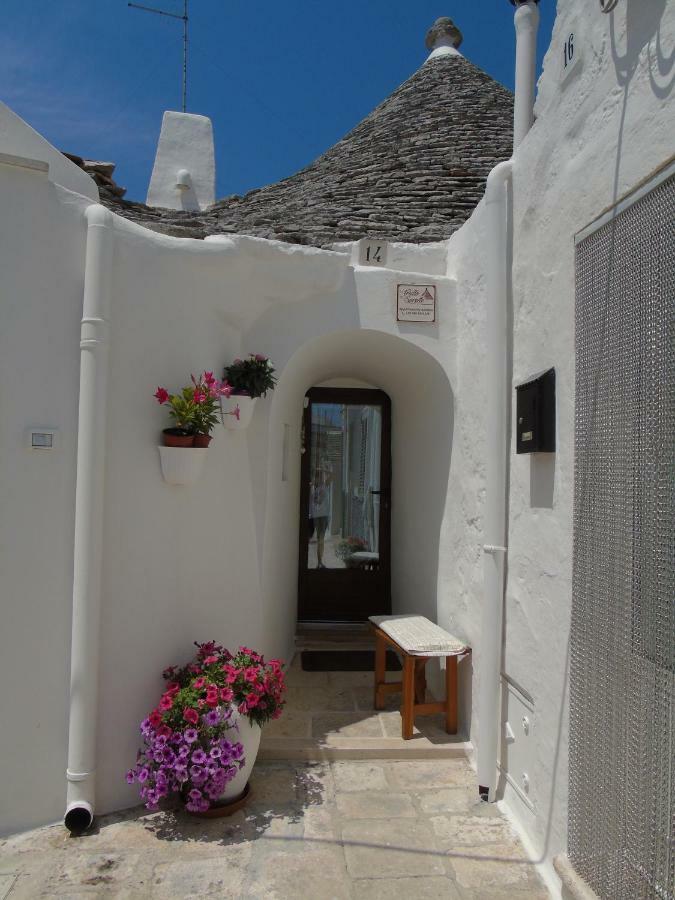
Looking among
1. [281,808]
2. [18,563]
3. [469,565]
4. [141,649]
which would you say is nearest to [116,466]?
[18,563]

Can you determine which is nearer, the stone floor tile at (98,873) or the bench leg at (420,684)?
the stone floor tile at (98,873)

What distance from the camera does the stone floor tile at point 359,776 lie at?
367 centimetres

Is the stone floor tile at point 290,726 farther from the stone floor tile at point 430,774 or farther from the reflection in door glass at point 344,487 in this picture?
the reflection in door glass at point 344,487

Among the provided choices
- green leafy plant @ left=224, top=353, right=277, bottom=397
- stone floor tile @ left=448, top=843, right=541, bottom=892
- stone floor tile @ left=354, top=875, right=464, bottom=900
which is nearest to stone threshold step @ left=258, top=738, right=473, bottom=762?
stone floor tile @ left=448, top=843, right=541, bottom=892

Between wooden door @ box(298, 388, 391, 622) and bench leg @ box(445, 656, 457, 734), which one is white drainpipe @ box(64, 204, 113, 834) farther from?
wooden door @ box(298, 388, 391, 622)

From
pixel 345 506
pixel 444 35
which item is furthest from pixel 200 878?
pixel 444 35

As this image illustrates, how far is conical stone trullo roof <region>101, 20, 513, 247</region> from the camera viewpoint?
5680 millimetres

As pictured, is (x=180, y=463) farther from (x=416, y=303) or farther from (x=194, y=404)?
(x=416, y=303)

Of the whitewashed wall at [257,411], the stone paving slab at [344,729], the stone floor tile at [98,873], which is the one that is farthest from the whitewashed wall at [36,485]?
the stone paving slab at [344,729]

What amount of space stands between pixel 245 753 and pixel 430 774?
3.91 feet

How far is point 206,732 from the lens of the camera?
3295mm

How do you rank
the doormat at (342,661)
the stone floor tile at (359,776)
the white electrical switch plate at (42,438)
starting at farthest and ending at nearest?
the doormat at (342,661), the stone floor tile at (359,776), the white electrical switch plate at (42,438)

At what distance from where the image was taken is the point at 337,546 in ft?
22.6

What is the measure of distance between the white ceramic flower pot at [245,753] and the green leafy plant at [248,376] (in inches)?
75.4
